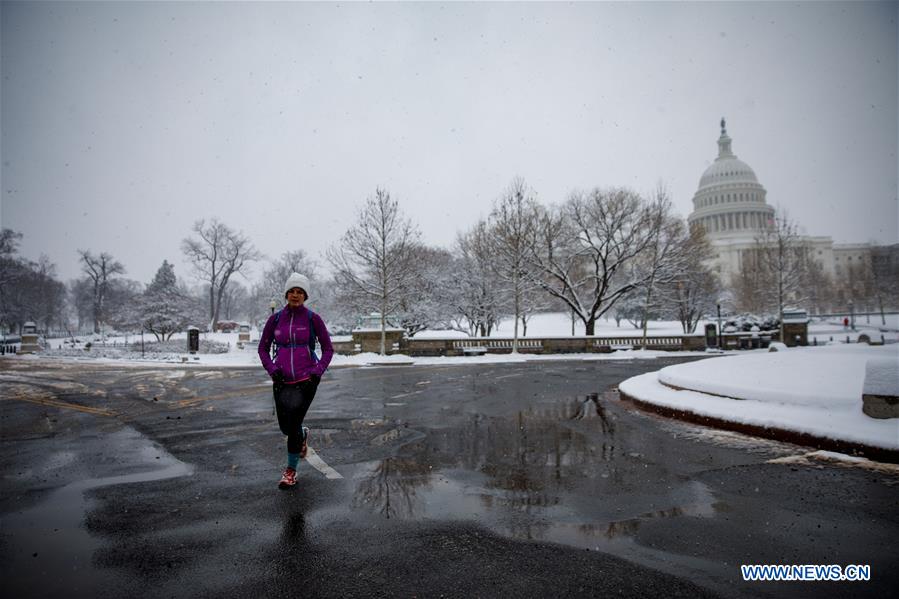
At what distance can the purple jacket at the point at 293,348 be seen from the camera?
16.2 feet

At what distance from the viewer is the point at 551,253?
33.2 metres

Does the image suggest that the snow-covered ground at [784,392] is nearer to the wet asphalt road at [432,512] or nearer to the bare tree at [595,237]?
the wet asphalt road at [432,512]

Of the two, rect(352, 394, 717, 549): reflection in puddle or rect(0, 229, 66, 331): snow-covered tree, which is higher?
rect(0, 229, 66, 331): snow-covered tree

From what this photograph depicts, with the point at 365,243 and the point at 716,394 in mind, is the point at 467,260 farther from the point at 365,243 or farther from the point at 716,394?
the point at 716,394

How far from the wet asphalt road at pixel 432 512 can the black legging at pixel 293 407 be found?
0.48 m

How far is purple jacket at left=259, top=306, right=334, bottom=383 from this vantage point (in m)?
4.93

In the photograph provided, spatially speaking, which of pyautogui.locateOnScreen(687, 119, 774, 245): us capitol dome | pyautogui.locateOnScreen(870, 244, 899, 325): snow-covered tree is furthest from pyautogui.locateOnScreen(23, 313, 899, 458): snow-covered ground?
pyautogui.locateOnScreen(687, 119, 774, 245): us capitol dome

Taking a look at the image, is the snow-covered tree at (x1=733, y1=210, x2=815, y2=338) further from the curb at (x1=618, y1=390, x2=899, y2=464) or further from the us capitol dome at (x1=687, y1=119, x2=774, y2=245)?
the us capitol dome at (x1=687, y1=119, x2=774, y2=245)

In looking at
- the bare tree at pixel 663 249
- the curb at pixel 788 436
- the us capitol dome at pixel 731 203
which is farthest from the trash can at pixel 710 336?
the us capitol dome at pixel 731 203

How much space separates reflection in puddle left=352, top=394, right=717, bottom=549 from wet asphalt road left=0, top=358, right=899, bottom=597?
3 cm

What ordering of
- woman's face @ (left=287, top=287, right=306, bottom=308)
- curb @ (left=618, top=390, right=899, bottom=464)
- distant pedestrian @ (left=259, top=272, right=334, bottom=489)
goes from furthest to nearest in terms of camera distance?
curb @ (left=618, top=390, right=899, bottom=464)
woman's face @ (left=287, top=287, right=306, bottom=308)
distant pedestrian @ (left=259, top=272, right=334, bottom=489)

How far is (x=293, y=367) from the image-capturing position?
4.93 metres

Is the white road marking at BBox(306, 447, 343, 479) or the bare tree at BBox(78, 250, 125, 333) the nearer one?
the white road marking at BBox(306, 447, 343, 479)

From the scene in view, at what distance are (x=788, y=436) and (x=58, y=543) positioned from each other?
8.12 metres
